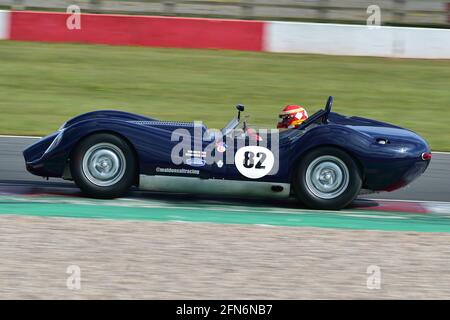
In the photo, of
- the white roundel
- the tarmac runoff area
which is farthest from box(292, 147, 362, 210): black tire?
the white roundel

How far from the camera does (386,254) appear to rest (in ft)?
22.3

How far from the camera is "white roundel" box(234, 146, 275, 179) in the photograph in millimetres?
8102

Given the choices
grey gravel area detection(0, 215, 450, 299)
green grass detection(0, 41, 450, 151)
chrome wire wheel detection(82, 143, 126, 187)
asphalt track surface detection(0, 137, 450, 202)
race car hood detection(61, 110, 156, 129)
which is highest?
green grass detection(0, 41, 450, 151)

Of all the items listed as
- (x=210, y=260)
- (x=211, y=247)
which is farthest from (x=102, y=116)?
(x=210, y=260)

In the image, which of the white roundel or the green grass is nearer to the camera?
the white roundel

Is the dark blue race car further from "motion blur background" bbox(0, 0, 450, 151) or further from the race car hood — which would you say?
"motion blur background" bbox(0, 0, 450, 151)

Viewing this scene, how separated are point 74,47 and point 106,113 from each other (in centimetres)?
936

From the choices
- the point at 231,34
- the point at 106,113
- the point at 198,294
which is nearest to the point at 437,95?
the point at 231,34

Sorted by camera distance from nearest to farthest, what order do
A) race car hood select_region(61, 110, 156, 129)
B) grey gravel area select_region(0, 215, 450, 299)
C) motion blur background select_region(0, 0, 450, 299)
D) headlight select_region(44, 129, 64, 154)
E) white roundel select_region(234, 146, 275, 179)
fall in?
1. grey gravel area select_region(0, 215, 450, 299)
2. motion blur background select_region(0, 0, 450, 299)
3. white roundel select_region(234, 146, 275, 179)
4. headlight select_region(44, 129, 64, 154)
5. race car hood select_region(61, 110, 156, 129)

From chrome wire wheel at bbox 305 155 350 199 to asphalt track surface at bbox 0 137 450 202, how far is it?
122cm

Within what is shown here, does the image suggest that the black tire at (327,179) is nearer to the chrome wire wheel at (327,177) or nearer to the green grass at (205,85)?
the chrome wire wheel at (327,177)

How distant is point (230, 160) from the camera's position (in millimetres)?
8102

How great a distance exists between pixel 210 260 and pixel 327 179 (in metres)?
2.24

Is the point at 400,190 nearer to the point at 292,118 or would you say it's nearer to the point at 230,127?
the point at 292,118
